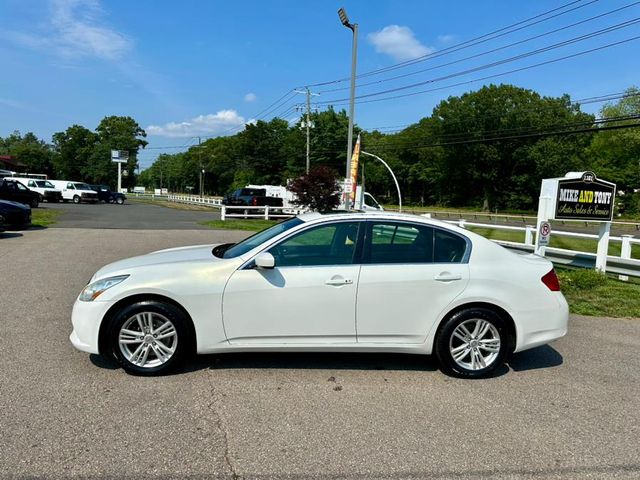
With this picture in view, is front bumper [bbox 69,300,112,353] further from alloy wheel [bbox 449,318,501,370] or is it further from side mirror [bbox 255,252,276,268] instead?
alloy wheel [bbox 449,318,501,370]

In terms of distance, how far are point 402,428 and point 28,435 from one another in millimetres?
2609

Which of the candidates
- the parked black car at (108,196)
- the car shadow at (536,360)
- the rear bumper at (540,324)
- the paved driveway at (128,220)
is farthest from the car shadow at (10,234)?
the parked black car at (108,196)

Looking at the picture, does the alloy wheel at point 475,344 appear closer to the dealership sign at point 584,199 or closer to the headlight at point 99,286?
the headlight at point 99,286

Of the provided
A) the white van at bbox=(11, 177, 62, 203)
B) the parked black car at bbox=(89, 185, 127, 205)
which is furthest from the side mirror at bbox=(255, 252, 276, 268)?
the parked black car at bbox=(89, 185, 127, 205)

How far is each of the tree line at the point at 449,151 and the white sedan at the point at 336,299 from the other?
143 feet

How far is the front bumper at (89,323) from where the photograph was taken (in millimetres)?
4359

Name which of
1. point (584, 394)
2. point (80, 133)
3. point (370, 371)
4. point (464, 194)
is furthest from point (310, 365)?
point (80, 133)

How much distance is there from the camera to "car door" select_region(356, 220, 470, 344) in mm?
4512

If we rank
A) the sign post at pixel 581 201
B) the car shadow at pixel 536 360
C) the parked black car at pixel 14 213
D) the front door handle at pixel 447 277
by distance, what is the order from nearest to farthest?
the front door handle at pixel 447 277 < the car shadow at pixel 536 360 < the sign post at pixel 581 201 < the parked black car at pixel 14 213

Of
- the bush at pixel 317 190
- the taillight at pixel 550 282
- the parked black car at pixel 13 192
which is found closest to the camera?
the taillight at pixel 550 282

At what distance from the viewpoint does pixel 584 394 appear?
4.39 meters

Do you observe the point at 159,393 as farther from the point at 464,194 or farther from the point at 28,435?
the point at 464,194

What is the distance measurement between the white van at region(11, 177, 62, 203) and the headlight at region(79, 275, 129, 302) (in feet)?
143

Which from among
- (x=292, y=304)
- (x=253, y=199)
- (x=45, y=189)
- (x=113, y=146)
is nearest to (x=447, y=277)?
(x=292, y=304)
